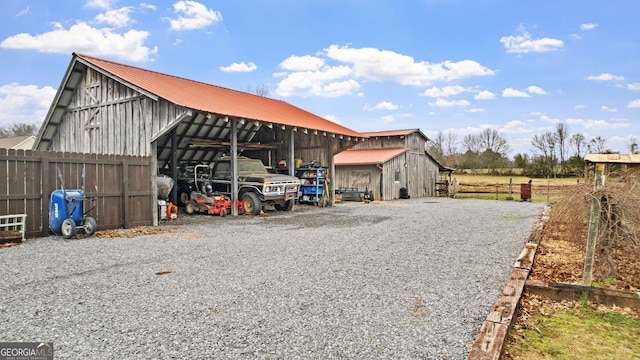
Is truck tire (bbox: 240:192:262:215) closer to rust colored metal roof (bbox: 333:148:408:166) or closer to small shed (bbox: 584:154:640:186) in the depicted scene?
small shed (bbox: 584:154:640:186)

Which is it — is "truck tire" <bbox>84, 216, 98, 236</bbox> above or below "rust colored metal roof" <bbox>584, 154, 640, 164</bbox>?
below

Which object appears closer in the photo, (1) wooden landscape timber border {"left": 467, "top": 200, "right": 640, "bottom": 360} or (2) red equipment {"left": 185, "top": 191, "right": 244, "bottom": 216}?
(1) wooden landscape timber border {"left": 467, "top": 200, "right": 640, "bottom": 360}

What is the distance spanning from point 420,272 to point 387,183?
65.4 ft

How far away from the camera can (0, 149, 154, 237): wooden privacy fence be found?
28.9 ft

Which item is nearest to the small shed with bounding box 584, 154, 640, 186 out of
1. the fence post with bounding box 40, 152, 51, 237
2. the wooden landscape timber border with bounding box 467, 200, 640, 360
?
the wooden landscape timber border with bounding box 467, 200, 640, 360

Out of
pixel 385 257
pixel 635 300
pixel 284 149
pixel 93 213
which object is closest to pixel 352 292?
pixel 385 257

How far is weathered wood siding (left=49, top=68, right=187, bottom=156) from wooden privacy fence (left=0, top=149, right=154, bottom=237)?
64.1 inches

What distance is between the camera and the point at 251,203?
1441 cm

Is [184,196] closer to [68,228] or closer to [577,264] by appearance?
[68,228]

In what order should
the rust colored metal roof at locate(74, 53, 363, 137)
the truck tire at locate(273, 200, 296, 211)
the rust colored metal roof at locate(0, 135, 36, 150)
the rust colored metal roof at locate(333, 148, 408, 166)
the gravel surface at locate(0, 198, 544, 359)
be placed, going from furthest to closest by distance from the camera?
the rust colored metal roof at locate(0, 135, 36, 150), the rust colored metal roof at locate(333, 148, 408, 166), the truck tire at locate(273, 200, 296, 211), the rust colored metal roof at locate(74, 53, 363, 137), the gravel surface at locate(0, 198, 544, 359)

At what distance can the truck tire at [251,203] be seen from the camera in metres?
14.3

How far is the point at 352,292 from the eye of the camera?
194 inches

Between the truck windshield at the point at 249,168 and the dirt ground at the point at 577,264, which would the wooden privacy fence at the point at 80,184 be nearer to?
the truck windshield at the point at 249,168

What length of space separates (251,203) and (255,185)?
0.69 m
